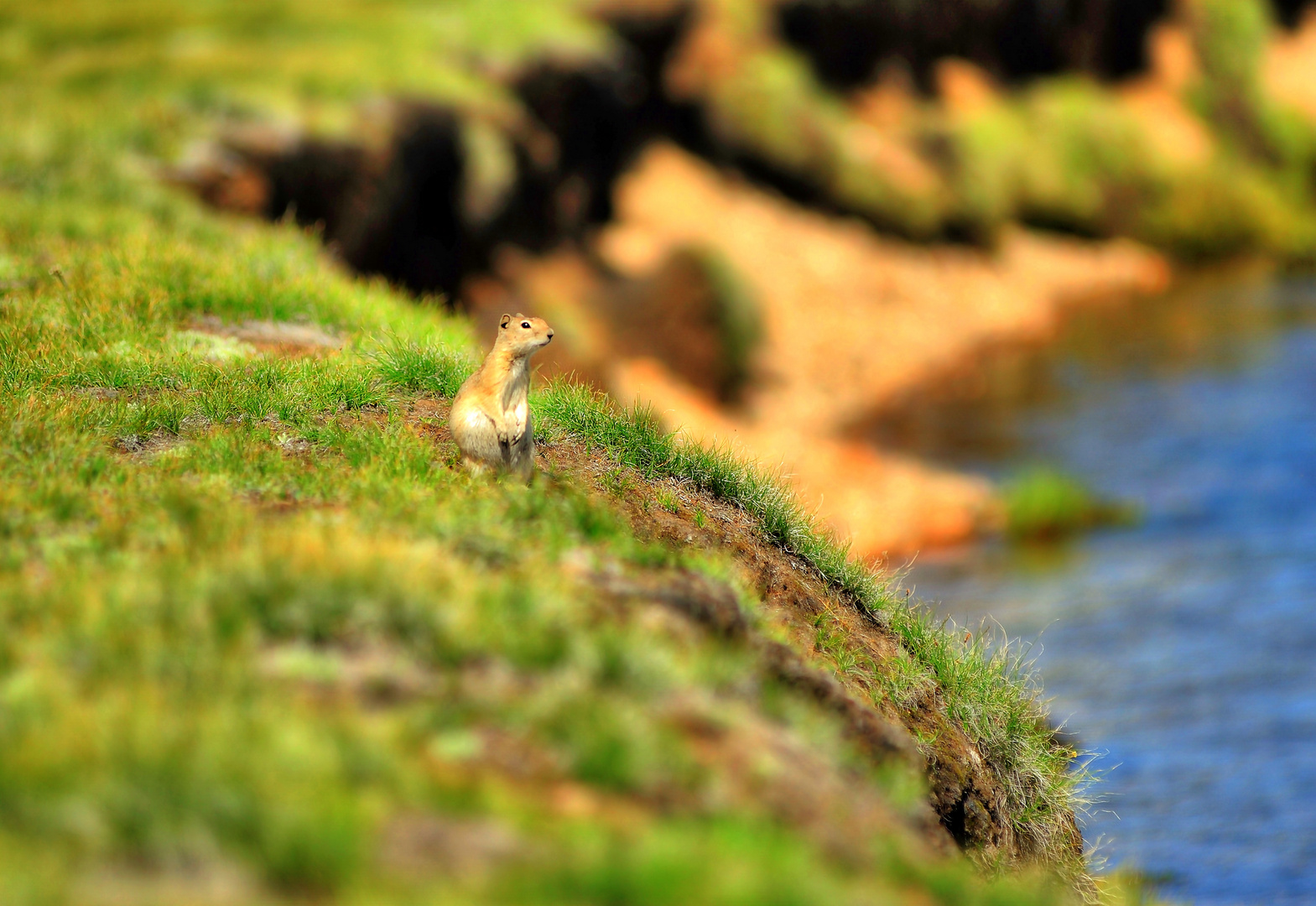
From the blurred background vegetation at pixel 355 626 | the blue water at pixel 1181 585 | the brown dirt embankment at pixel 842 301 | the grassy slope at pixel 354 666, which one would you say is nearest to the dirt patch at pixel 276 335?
the blurred background vegetation at pixel 355 626

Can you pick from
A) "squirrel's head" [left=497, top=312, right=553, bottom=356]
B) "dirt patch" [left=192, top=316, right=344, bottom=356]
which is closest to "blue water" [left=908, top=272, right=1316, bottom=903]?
"squirrel's head" [left=497, top=312, right=553, bottom=356]

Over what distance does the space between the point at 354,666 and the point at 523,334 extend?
3.39 metres

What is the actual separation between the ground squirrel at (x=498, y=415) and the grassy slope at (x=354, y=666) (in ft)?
0.69

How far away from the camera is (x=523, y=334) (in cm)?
789

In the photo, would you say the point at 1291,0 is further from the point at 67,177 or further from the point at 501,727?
the point at 501,727

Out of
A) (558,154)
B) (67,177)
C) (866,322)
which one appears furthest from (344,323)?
(866,322)

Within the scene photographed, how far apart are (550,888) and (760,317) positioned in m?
28.9

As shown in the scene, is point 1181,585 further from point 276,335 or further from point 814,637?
point 276,335

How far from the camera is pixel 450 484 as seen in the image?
7059 mm

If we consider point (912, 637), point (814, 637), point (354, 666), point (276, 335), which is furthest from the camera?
point (276, 335)

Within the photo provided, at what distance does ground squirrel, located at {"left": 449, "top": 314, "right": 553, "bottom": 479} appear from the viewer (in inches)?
288

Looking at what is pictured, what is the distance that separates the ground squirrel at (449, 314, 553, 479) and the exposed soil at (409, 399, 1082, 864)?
14.4 inches

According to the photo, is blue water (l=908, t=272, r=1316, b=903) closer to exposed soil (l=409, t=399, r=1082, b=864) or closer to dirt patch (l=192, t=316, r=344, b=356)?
exposed soil (l=409, t=399, r=1082, b=864)

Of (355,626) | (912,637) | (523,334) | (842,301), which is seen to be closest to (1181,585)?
(912,637)
